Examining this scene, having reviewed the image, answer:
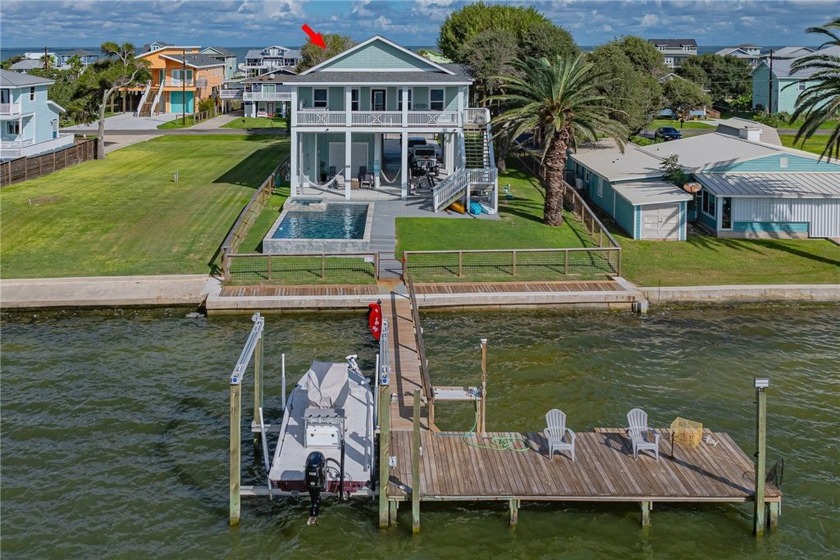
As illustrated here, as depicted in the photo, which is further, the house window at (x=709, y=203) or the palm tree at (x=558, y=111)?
the house window at (x=709, y=203)

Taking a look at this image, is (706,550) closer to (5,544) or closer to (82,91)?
(5,544)

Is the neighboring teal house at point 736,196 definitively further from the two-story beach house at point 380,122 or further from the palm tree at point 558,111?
the two-story beach house at point 380,122

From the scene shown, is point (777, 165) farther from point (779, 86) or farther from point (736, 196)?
point (779, 86)

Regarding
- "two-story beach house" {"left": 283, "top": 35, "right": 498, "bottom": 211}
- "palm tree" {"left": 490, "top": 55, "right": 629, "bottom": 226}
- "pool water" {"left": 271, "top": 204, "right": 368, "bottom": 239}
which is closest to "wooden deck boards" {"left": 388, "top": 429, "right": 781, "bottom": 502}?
"pool water" {"left": 271, "top": 204, "right": 368, "bottom": 239}

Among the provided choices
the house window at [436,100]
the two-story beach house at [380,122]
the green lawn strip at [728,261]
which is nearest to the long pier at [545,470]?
the green lawn strip at [728,261]

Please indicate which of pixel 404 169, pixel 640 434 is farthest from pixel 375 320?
pixel 404 169
